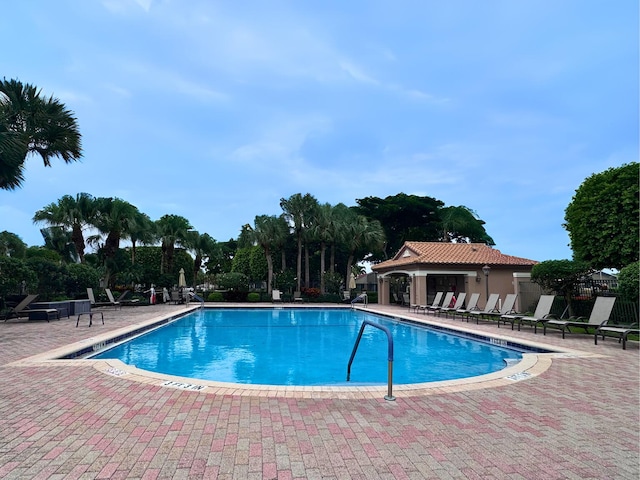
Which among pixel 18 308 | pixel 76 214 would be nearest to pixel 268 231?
pixel 76 214

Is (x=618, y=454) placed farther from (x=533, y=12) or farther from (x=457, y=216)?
(x=457, y=216)

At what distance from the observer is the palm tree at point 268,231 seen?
104 feet

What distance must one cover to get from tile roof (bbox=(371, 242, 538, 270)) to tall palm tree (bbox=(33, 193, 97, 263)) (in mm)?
20005

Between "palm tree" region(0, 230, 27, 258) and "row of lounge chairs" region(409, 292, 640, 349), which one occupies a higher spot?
"palm tree" region(0, 230, 27, 258)

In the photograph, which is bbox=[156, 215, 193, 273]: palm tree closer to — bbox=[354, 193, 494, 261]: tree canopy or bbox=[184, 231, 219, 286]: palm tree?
bbox=[184, 231, 219, 286]: palm tree

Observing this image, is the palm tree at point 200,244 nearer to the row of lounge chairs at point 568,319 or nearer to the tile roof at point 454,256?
the tile roof at point 454,256

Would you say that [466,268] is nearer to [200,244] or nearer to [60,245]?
[200,244]

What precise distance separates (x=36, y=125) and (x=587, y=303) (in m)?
24.2

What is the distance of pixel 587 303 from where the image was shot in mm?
16453

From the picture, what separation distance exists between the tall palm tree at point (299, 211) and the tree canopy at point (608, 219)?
19405 millimetres

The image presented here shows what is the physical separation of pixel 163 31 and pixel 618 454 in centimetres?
1451

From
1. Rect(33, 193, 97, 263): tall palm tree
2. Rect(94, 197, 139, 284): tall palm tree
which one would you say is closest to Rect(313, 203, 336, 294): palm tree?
Rect(94, 197, 139, 284): tall palm tree

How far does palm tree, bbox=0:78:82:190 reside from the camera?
15727mm

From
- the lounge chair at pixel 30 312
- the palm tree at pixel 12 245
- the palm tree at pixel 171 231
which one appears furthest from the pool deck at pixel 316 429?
the palm tree at pixel 12 245
